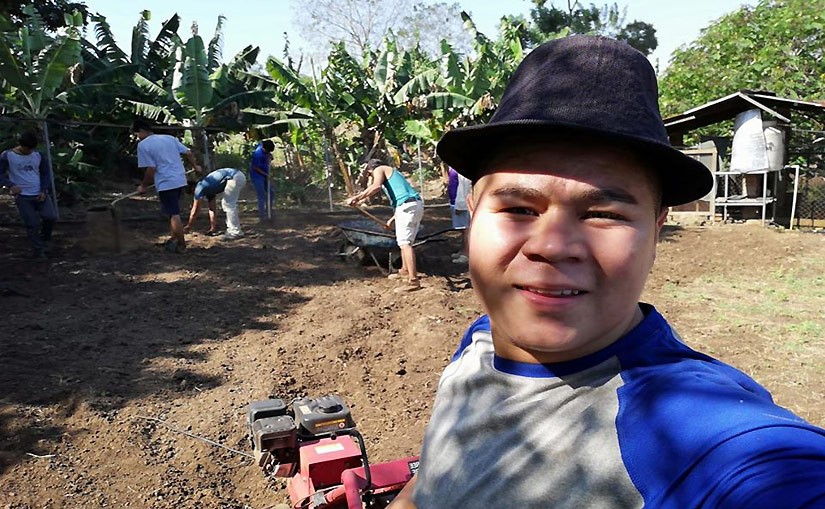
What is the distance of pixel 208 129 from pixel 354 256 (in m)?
5.64

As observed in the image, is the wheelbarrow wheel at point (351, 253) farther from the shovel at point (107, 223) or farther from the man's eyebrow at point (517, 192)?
the man's eyebrow at point (517, 192)

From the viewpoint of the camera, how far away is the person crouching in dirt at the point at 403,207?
26.3 ft

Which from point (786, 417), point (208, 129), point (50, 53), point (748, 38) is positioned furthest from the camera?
point (748, 38)

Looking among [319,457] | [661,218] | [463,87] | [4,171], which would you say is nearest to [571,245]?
[661,218]

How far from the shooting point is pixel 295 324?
691cm

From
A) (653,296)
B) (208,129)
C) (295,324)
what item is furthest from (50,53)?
(653,296)

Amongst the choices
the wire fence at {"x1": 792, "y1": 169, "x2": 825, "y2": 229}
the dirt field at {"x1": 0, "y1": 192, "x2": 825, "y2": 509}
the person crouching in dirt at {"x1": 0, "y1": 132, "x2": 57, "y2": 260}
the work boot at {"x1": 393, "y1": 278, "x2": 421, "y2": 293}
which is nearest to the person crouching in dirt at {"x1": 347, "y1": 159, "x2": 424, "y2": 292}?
the work boot at {"x1": 393, "y1": 278, "x2": 421, "y2": 293}

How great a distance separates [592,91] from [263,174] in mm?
12306

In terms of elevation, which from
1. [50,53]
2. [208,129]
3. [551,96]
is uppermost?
[50,53]

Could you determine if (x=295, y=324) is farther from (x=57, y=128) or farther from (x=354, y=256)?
(x=57, y=128)

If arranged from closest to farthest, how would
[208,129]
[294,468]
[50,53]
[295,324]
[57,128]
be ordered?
1. [294,468]
2. [295,324]
3. [50,53]
4. [208,129]
5. [57,128]

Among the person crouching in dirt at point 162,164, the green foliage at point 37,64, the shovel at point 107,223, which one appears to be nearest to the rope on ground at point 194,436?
the person crouching in dirt at point 162,164

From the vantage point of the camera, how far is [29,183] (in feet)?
29.1

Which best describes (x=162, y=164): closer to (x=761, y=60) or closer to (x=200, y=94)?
(x=200, y=94)
